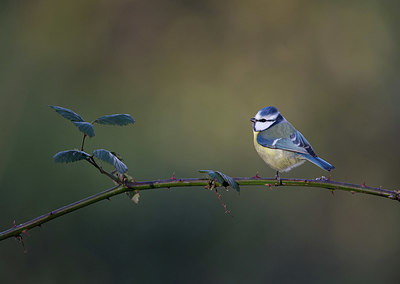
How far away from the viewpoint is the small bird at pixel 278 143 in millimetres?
2268

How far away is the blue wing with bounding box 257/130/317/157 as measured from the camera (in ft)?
7.38

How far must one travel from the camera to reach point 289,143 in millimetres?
2307

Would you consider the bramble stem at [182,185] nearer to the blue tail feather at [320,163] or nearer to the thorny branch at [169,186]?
the thorny branch at [169,186]

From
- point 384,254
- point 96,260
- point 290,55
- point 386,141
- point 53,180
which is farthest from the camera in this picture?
point 290,55

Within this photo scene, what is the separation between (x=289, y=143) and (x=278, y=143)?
0.18ft

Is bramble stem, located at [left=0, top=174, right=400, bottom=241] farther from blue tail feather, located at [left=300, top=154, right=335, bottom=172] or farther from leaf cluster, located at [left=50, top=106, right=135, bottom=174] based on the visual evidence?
blue tail feather, located at [left=300, top=154, right=335, bottom=172]

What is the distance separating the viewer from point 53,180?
4.19 meters

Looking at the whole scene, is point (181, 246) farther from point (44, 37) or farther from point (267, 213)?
point (44, 37)

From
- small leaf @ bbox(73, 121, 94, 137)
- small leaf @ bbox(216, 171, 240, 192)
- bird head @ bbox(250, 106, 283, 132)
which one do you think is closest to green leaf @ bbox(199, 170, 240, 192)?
small leaf @ bbox(216, 171, 240, 192)

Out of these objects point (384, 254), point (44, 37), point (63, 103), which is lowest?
point (384, 254)

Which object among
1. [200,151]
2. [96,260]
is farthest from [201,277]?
[200,151]

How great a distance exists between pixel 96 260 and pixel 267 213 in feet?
5.32

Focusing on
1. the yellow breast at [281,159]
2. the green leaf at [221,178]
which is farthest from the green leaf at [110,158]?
Result: the yellow breast at [281,159]

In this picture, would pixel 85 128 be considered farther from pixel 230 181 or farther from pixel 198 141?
pixel 198 141
